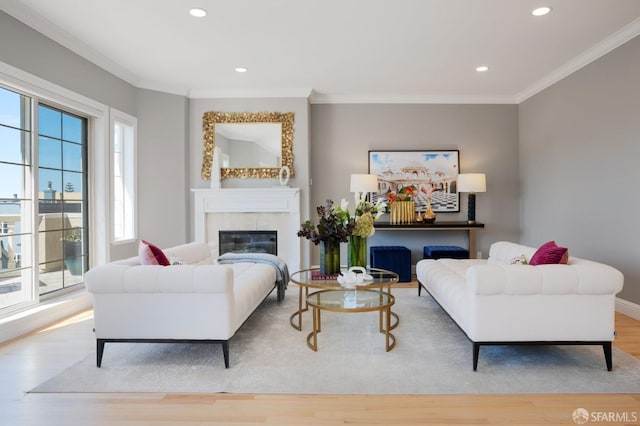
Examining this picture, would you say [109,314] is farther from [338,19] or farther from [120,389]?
[338,19]

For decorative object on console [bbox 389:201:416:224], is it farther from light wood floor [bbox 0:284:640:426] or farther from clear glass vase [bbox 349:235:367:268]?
light wood floor [bbox 0:284:640:426]

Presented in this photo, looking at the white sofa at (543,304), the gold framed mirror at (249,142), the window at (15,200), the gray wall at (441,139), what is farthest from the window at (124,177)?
the white sofa at (543,304)

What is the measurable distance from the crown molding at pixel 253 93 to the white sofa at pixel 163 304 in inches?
138

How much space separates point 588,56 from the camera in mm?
4043

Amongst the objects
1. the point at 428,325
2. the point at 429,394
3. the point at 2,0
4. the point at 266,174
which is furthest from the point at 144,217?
the point at 429,394

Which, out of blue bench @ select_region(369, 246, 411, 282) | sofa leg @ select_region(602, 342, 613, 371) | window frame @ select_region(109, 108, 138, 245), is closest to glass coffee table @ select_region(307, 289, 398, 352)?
sofa leg @ select_region(602, 342, 613, 371)

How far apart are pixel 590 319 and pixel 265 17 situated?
3.35 m

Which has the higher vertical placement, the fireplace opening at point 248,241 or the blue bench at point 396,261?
the fireplace opening at point 248,241

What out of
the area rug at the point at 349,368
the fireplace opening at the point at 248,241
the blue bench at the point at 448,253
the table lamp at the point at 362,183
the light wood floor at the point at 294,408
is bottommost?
the light wood floor at the point at 294,408

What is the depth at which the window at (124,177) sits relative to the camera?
15.4ft

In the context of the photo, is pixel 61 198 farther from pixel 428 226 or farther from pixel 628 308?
pixel 628 308

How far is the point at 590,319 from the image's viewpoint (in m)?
2.39

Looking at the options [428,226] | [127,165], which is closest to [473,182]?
[428,226]

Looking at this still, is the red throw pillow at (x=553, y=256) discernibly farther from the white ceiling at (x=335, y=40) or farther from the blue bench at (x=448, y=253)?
the blue bench at (x=448, y=253)
